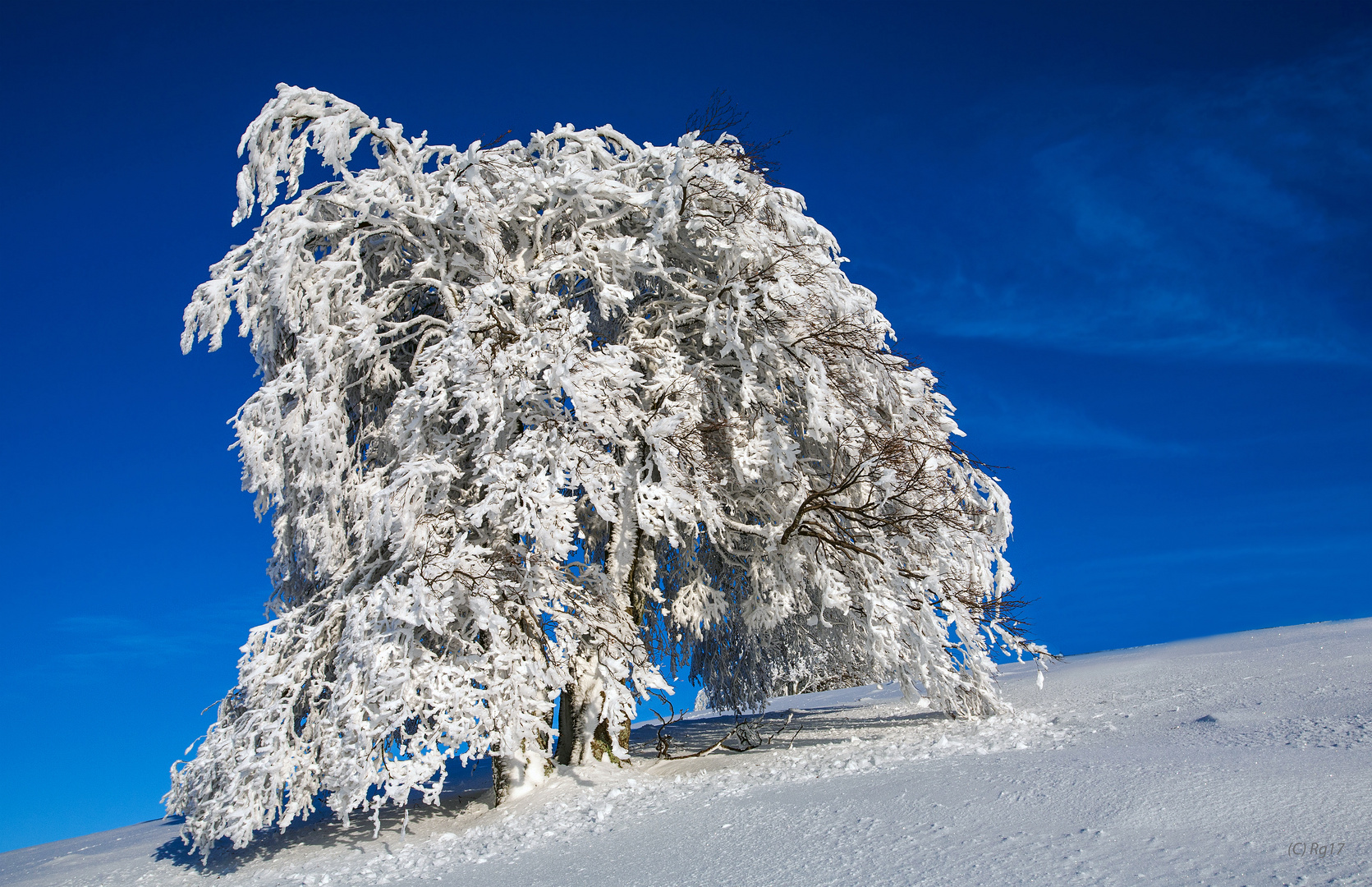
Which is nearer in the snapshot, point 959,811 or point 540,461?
point 959,811

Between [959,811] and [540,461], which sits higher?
[540,461]

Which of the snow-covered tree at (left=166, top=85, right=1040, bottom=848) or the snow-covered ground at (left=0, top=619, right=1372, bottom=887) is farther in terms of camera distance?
the snow-covered tree at (left=166, top=85, right=1040, bottom=848)

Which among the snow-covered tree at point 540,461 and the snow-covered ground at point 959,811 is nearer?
the snow-covered ground at point 959,811

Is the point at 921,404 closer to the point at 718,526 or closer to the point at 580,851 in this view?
the point at 718,526

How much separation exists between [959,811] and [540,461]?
444 cm

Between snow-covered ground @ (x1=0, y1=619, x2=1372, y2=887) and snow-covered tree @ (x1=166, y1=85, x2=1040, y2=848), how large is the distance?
65cm

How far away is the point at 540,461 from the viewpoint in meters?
7.94

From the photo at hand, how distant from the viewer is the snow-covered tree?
7770mm

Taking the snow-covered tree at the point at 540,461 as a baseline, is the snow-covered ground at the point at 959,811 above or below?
below

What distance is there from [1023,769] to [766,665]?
654 centimetres

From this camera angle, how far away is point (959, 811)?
17.5ft

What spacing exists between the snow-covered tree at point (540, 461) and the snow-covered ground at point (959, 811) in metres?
0.65

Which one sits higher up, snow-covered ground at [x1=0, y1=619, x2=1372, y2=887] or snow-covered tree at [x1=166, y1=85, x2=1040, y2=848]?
snow-covered tree at [x1=166, y1=85, x2=1040, y2=848]

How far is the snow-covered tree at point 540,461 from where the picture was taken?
777cm
